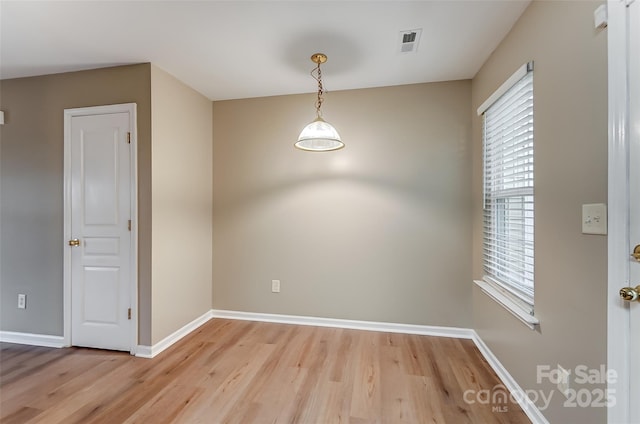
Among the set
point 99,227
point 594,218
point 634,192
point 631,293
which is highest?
point 634,192

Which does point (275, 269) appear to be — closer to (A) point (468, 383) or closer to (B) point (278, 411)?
(B) point (278, 411)

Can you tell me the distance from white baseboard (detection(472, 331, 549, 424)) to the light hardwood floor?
0.17ft

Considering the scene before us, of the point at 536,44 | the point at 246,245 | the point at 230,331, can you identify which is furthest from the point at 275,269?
the point at 536,44

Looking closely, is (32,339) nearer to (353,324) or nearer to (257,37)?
(353,324)

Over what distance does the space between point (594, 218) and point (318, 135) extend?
63.7 inches

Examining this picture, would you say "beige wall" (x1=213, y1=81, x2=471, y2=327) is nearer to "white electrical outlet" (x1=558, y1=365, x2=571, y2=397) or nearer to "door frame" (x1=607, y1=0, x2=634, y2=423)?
"white electrical outlet" (x1=558, y1=365, x2=571, y2=397)

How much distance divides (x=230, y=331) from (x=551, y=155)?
314 cm

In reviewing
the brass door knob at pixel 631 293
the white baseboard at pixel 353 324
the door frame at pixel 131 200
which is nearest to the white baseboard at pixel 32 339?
the door frame at pixel 131 200

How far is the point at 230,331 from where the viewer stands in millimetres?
3025

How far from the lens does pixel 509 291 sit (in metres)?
2.10

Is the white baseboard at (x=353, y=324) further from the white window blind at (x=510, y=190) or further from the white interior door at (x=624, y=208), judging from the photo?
the white interior door at (x=624, y=208)

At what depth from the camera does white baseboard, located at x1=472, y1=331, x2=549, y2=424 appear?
66.3 inches

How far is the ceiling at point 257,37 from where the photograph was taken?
184cm

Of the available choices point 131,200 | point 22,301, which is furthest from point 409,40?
point 22,301
